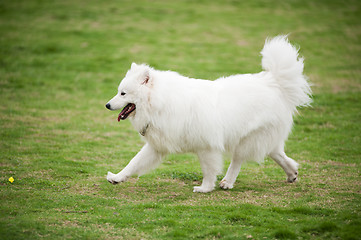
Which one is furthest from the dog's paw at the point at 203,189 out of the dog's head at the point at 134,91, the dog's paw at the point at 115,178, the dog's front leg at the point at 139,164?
the dog's head at the point at 134,91

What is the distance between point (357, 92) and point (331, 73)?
2.92 meters

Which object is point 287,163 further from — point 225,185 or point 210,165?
point 210,165

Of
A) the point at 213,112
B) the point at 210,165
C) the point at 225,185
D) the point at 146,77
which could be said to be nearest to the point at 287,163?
the point at 225,185

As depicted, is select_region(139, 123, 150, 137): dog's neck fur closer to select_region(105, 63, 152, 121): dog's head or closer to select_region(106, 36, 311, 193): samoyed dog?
select_region(106, 36, 311, 193): samoyed dog

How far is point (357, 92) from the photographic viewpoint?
16750 mm

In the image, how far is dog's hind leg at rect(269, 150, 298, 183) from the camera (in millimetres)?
7961

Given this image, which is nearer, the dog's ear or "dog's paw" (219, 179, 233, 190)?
the dog's ear

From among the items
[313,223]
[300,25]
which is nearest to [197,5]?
[300,25]

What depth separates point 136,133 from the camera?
12.9 metres

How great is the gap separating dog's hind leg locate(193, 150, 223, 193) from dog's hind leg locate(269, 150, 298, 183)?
4.12 ft

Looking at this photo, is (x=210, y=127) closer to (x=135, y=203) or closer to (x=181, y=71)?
(x=135, y=203)

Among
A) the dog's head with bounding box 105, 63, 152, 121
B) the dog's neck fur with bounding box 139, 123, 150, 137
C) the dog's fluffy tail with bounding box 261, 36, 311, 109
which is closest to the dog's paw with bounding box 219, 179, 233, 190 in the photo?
the dog's neck fur with bounding box 139, 123, 150, 137

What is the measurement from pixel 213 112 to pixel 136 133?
6.03 m

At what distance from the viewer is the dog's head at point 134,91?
23.1ft
